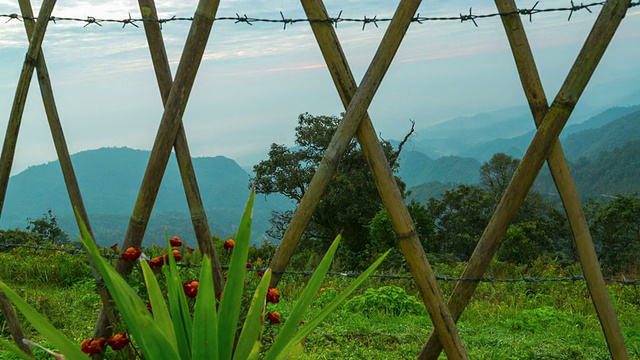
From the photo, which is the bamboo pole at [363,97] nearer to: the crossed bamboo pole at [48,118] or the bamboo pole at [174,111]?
the bamboo pole at [174,111]

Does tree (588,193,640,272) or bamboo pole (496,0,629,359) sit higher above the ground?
tree (588,193,640,272)

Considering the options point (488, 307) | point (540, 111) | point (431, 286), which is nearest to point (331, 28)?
point (540, 111)

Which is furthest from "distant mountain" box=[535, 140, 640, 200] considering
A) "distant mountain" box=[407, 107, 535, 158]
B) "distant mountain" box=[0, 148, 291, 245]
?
"distant mountain" box=[407, 107, 535, 158]

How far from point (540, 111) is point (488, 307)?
3.25 m

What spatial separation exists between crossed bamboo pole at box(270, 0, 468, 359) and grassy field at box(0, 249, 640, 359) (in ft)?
2.88

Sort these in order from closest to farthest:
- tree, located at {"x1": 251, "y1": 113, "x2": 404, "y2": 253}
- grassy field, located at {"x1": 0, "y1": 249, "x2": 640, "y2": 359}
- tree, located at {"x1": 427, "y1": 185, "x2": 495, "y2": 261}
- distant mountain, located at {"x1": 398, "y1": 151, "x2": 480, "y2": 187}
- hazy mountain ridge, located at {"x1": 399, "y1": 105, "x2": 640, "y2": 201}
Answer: grassy field, located at {"x1": 0, "y1": 249, "x2": 640, "y2": 359}
tree, located at {"x1": 251, "y1": 113, "x2": 404, "y2": 253}
tree, located at {"x1": 427, "y1": 185, "x2": 495, "y2": 261}
hazy mountain ridge, located at {"x1": 399, "y1": 105, "x2": 640, "y2": 201}
distant mountain, located at {"x1": 398, "y1": 151, "x2": 480, "y2": 187}

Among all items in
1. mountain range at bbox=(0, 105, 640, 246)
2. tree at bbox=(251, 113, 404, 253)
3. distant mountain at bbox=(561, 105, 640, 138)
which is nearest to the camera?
tree at bbox=(251, 113, 404, 253)

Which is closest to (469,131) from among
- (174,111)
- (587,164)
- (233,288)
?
(587,164)

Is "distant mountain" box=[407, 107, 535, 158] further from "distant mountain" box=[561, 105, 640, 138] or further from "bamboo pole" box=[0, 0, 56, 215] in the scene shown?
"bamboo pole" box=[0, 0, 56, 215]

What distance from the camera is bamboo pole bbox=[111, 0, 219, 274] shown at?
2.99 meters

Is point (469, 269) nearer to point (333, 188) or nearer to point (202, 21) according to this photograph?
point (202, 21)

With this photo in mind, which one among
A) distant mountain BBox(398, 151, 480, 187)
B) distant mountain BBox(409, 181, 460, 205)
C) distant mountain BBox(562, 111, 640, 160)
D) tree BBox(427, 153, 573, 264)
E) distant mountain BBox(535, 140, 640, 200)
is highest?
distant mountain BBox(562, 111, 640, 160)

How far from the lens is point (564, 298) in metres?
6.05

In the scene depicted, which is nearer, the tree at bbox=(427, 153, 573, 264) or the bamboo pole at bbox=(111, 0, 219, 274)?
the bamboo pole at bbox=(111, 0, 219, 274)
